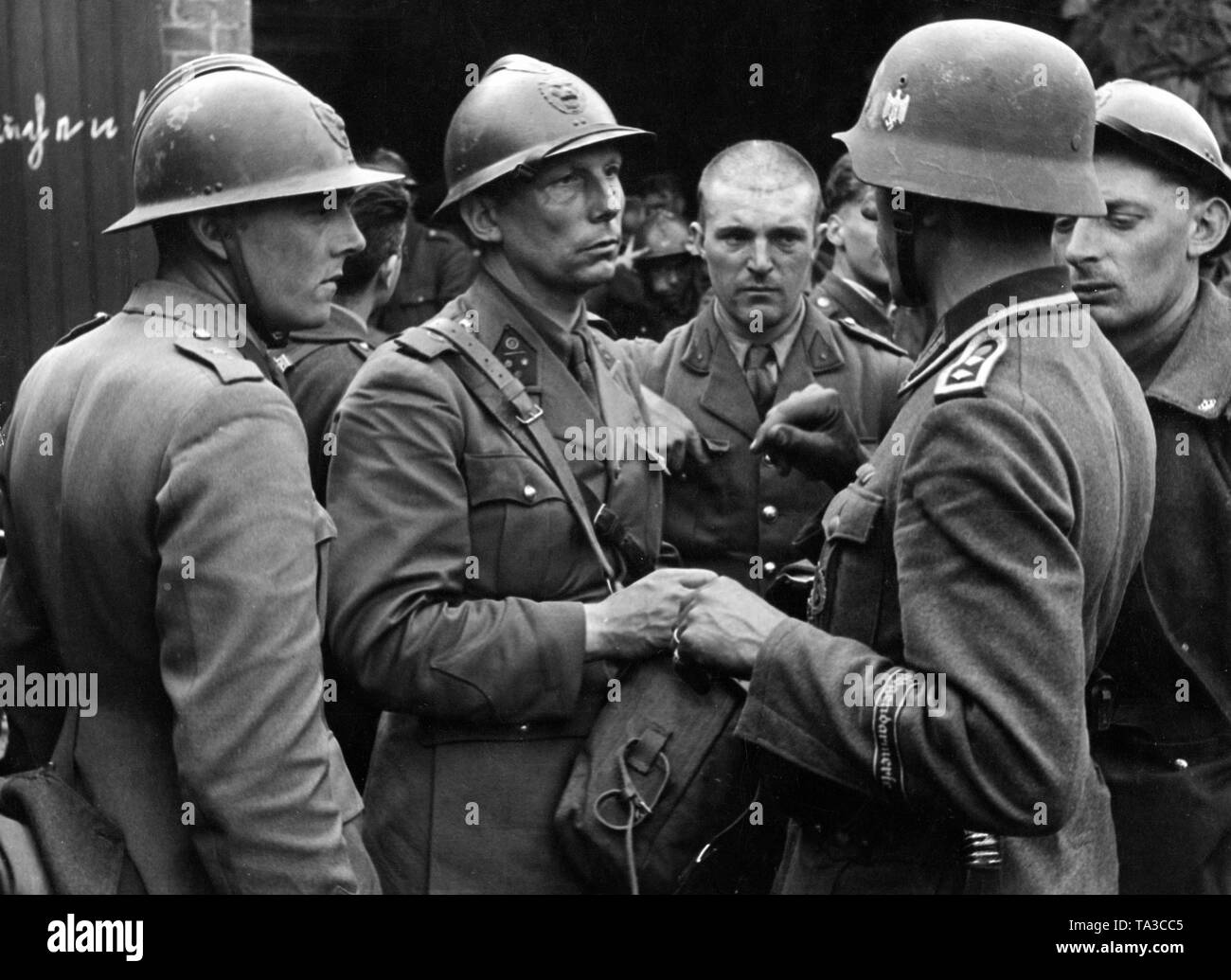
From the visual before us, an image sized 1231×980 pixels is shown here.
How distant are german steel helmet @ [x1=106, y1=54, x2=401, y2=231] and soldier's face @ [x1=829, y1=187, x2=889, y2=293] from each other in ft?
11.7

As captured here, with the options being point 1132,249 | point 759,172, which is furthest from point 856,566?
point 759,172

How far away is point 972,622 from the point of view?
2.41 m

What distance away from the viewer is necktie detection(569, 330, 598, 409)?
368 centimetres

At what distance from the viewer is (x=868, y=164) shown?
2.78 meters

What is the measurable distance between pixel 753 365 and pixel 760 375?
5 cm

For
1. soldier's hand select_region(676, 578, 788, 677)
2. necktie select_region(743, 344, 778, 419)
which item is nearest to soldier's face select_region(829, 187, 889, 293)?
necktie select_region(743, 344, 778, 419)

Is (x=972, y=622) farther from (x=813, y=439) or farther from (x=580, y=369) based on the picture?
(x=813, y=439)

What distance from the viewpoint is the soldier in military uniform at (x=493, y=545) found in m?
3.29

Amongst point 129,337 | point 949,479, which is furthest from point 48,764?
point 949,479

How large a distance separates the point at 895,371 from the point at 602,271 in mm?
1535

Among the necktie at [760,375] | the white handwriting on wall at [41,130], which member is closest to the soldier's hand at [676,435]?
the necktie at [760,375]

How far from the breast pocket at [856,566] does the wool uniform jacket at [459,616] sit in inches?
28.3

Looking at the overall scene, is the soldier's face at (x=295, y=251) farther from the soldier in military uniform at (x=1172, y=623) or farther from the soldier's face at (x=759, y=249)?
the soldier's face at (x=759, y=249)

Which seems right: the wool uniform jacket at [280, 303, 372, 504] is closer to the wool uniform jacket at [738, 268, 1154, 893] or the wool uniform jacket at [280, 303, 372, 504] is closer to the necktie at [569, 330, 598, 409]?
the necktie at [569, 330, 598, 409]
